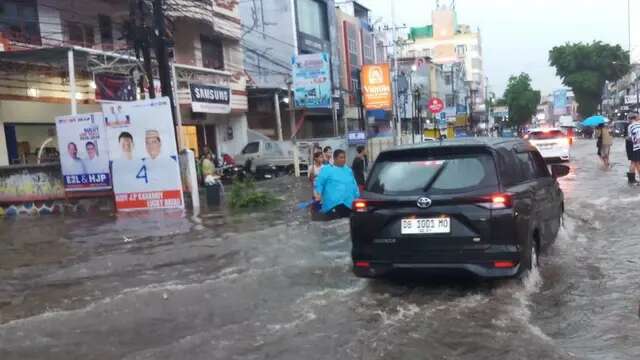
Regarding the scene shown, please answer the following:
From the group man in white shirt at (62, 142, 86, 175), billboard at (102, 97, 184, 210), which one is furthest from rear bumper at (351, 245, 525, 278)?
man in white shirt at (62, 142, 86, 175)

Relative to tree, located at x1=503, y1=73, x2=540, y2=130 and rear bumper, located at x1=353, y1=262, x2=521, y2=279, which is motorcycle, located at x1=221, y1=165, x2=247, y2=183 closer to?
rear bumper, located at x1=353, y1=262, x2=521, y2=279

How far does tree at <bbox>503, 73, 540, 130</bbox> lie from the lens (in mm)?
101125

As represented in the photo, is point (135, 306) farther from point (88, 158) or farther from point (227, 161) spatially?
point (227, 161)

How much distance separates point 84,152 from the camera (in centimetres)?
1583

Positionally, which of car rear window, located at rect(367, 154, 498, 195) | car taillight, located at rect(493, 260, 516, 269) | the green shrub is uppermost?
car rear window, located at rect(367, 154, 498, 195)

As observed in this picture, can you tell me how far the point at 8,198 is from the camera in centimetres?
1666

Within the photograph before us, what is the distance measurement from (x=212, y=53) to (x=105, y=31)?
7.66m

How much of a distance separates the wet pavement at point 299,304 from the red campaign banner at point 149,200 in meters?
4.33

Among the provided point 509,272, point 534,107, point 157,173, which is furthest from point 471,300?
point 534,107

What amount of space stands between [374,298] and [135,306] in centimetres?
246

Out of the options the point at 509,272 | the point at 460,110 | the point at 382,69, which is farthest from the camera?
the point at 460,110

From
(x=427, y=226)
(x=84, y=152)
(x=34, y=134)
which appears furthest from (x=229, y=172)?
(x=427, y=226)

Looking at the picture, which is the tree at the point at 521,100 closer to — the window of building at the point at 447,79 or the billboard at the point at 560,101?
the billboard at the point at 560,101

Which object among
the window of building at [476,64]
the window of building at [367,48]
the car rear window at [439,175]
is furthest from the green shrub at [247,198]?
the window of building at [476,64]
